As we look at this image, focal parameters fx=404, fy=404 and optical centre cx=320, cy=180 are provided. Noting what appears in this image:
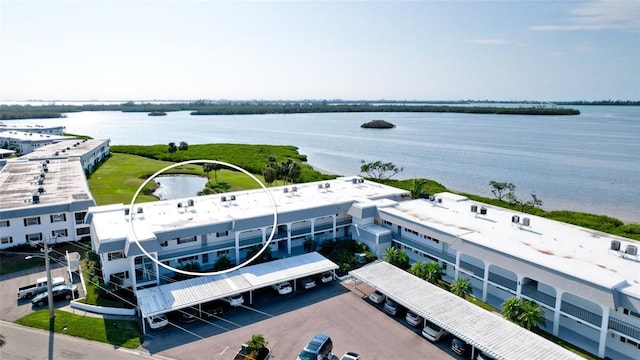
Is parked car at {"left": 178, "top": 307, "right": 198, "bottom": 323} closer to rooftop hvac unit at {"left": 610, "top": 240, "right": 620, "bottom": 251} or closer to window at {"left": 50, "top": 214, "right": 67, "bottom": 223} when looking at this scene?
window at {"left": 50, "top": 214, "right": 67, "bottom": 223}

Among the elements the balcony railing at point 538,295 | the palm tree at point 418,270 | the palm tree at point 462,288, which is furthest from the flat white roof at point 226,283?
the balcony railing at point 538,295

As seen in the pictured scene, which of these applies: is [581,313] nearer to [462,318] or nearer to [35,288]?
[462,318]

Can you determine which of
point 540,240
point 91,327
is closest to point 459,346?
point 540,240

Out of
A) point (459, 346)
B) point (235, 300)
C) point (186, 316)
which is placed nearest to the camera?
point (459, 346)

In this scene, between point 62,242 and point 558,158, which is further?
point 558,158

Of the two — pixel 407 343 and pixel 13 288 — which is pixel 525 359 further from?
pixel 13 288

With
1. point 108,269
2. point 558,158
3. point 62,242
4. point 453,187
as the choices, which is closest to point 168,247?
point 108,269
